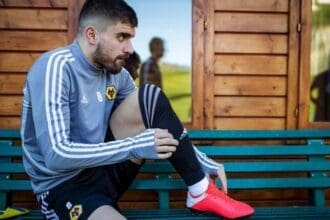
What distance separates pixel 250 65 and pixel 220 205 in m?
1.24

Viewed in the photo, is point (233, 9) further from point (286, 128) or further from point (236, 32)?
point (286, 128)

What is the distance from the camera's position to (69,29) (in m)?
2.98

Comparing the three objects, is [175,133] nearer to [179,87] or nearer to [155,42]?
[179,87]

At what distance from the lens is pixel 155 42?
12.4 ft

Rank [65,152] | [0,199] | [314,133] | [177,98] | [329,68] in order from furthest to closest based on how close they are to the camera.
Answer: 1. [329,68]
2. [177,98]
3. [314,133]
4. [0,199]
5. [65,152]

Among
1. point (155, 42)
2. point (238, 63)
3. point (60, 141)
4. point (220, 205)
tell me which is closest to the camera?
point (60, 141)

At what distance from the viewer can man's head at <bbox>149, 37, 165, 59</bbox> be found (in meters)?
3.75

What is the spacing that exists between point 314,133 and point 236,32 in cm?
83

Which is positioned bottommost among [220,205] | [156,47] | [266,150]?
[220,205]

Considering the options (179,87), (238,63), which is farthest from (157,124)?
(179,87)

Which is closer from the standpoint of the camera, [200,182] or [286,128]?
[200,182]

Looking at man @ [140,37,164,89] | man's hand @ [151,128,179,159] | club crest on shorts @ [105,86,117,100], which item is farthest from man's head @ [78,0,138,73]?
man @ [140,37,164,89]

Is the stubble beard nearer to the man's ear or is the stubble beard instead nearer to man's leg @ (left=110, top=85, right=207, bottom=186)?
the man's ear

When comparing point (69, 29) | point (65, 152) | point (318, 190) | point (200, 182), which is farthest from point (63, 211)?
point (318, 190)
